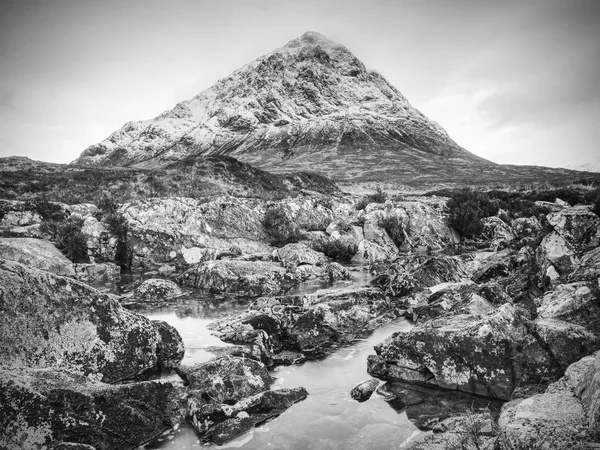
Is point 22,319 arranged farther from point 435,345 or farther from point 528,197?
point 528,197

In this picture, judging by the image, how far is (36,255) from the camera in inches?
597

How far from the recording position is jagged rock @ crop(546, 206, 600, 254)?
39.4 feet

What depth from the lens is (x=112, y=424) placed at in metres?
5.39

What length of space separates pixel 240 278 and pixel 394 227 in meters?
13.0

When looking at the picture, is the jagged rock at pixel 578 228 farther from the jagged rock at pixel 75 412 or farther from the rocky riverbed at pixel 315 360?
the jagged rock at pixel 75 412

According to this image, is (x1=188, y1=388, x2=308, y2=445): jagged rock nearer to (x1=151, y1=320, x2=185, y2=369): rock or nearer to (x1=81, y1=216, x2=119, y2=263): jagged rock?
(x1=151, y1=320, x2=185, y2=369): rock

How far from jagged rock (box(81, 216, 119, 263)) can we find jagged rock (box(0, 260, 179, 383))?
1222cm

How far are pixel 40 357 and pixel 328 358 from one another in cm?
565

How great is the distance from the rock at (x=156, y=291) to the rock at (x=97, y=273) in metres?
2.98

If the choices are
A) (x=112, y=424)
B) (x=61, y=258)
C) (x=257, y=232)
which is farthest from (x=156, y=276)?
(x=112, y=424)

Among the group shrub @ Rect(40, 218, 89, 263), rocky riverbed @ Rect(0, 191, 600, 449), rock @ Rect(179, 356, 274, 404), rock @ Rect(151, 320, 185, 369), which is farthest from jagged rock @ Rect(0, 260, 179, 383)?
shrub @ Rect(40, 218, 89, 263)

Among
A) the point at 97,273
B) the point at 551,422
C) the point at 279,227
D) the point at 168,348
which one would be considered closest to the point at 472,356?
the point at 551,422

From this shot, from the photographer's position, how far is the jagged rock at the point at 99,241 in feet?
60.6

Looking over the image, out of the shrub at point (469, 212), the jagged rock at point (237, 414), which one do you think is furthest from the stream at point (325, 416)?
the shrub at point (469, 212)
